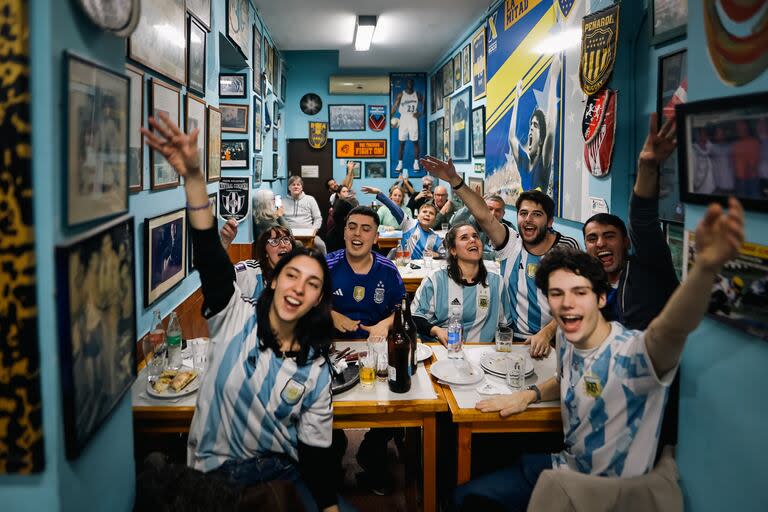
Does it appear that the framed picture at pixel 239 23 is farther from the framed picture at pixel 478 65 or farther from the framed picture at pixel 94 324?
the framed picture at pixel 94 324

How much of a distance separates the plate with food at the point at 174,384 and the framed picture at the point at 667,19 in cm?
299

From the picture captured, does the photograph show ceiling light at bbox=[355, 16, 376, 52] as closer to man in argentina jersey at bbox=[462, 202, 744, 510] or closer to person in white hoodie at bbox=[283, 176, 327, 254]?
person in white hoodie at bbox=[283, 176, 327, 254]

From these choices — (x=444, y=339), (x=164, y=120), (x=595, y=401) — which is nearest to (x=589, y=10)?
(x=444, y=339)

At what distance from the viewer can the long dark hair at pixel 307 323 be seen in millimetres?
1885

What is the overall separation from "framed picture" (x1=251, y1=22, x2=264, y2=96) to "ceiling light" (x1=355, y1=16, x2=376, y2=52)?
135cm

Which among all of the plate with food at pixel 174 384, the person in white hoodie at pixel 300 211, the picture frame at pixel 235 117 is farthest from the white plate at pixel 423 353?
the person in white hoodie at pixel 300 211

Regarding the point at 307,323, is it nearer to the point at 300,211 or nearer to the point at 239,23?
the point at 239,23

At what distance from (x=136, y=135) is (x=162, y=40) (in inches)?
25.5

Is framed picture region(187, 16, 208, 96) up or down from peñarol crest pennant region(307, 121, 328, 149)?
down

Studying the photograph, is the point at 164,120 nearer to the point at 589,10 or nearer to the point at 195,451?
the point at 195,451

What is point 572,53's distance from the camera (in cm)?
418

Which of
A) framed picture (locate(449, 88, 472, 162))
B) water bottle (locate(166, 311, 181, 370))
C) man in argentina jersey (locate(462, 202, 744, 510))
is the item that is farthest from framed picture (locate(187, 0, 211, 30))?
framed picture (locate(449, 88, 472, 162))

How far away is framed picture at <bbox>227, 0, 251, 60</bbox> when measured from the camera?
467cm

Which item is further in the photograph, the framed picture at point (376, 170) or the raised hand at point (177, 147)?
the framed picture at point (376, 170)
